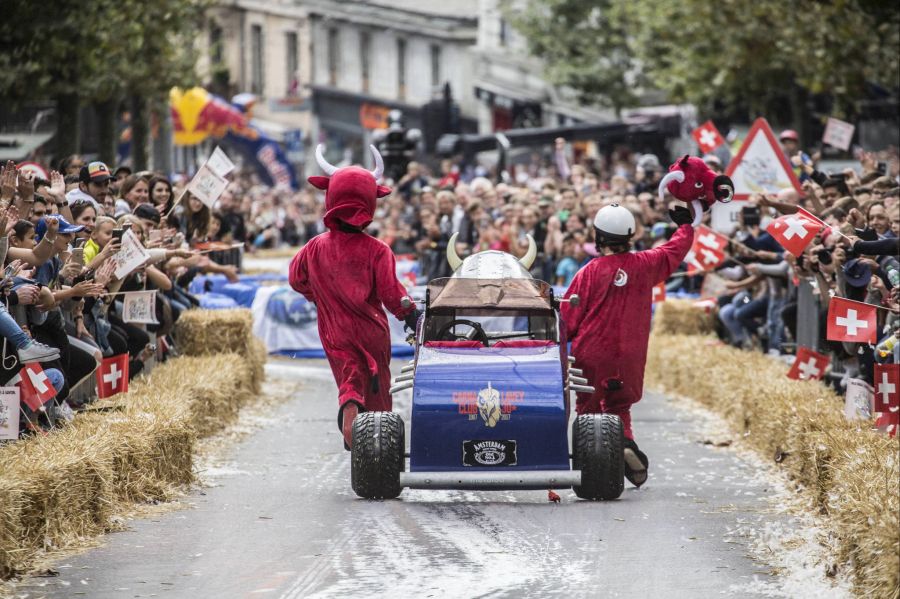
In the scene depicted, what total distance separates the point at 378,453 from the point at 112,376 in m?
2.84

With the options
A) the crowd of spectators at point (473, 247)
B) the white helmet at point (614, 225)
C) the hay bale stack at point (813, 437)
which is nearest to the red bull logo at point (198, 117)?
the crowd of spectators at point (473, 247)

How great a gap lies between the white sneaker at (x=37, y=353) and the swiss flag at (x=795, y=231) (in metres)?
5.25

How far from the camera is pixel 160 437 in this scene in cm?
1261

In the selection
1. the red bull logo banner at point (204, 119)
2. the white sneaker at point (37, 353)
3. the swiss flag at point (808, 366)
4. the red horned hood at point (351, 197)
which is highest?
the red bull logo banner at point (204, 119)

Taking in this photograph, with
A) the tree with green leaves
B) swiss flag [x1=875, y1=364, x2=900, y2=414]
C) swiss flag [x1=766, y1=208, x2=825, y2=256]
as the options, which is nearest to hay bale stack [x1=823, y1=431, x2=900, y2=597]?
swiss flag [x1=875, y1=364, x2=900, y2=414]

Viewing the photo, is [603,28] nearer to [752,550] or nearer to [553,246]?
[553,246]

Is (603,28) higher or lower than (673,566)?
higher

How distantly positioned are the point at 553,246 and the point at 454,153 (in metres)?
12.5

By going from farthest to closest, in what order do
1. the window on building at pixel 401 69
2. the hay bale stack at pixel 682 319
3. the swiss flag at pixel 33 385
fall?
the window on building at pixel 401 69 → the hay bale stack at pixel 682 319 → the swiss flag at pixel 33 385

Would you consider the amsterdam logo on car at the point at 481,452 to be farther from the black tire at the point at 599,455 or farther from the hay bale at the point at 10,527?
the hay bale at the point at 10,527

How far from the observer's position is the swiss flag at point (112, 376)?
1380 centimetres

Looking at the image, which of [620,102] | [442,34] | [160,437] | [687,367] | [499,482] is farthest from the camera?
[442,34]

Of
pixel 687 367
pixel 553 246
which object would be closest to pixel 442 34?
pixel 553 246

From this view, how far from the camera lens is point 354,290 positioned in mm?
13102
